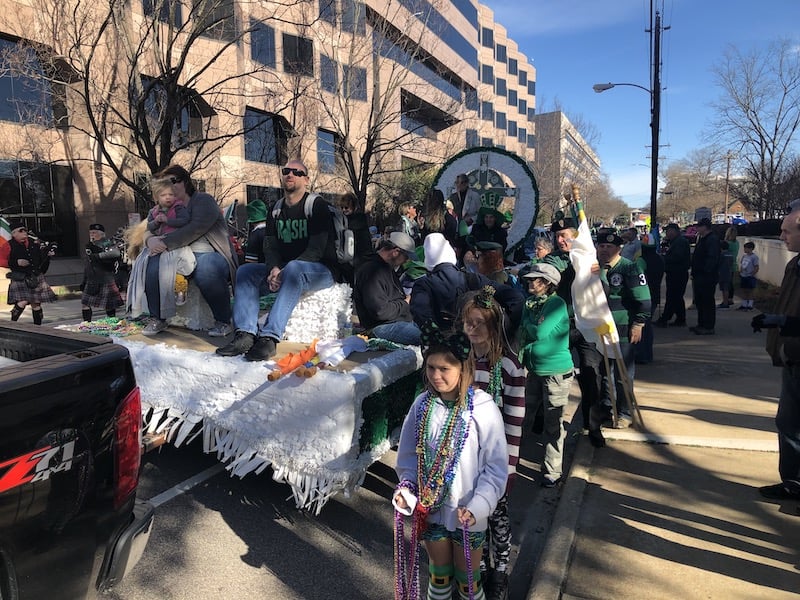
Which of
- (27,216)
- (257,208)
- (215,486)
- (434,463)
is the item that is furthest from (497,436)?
(27,216)

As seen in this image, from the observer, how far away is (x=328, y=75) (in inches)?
642

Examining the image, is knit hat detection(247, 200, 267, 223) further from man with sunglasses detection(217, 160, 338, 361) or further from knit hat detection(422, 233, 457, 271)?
knit hat detection(422, 233, 457, 271)

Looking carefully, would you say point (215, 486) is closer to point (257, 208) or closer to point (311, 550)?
point (311, 550)

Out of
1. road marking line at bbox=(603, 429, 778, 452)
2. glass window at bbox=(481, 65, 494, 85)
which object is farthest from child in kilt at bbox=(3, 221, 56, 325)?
glass window at bbox=(481, 65, 494, 85)

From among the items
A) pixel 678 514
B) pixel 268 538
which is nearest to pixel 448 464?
pixel 268 538

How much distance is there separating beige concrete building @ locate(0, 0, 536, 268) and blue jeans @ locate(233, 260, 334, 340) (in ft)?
22.2

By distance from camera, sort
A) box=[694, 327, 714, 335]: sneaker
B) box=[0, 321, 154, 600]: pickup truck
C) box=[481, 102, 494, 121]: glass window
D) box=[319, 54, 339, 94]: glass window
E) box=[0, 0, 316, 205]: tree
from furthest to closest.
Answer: box=[481, 102, 494, 121]: glass window
box=[319, 54, 339, 94]: glass window
box=[0, 0, 316, 205]: tree
box=[694, 327, 714, 335]: sneaker
box=[0, 321, 154, 600]: pickup truck

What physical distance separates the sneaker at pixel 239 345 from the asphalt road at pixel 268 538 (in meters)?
0.96

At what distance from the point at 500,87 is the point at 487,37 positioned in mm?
4848

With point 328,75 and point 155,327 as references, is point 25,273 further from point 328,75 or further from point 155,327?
point 328,75

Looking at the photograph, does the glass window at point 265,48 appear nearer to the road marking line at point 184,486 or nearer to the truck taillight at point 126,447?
the road marking line at point 184,486

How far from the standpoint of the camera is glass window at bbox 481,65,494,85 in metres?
48.0

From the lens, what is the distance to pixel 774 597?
99.8 inches

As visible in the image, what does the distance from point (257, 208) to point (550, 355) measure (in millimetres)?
4496
